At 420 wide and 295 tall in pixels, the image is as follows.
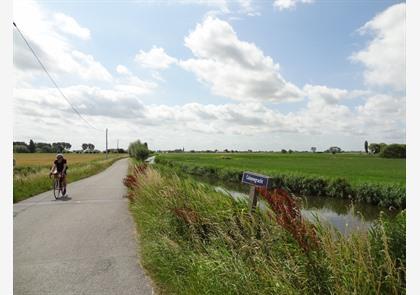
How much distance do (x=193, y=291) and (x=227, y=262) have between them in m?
0.53

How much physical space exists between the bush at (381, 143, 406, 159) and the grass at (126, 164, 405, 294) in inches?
3860

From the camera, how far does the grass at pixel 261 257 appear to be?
3010 millimetres

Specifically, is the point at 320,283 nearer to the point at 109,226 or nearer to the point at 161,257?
the point at 161,257

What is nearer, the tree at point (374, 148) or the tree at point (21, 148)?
the tree at point (21, 148)

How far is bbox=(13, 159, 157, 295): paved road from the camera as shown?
4.60 m

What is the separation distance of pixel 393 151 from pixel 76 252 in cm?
10123

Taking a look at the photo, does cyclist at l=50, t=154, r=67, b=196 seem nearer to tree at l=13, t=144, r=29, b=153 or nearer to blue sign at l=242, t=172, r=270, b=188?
blue sign at l=242, t=172, r=270, b=188

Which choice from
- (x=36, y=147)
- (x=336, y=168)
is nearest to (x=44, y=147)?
(x=36, y=147)

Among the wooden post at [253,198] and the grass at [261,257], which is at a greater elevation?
the wooden post at [253,198]

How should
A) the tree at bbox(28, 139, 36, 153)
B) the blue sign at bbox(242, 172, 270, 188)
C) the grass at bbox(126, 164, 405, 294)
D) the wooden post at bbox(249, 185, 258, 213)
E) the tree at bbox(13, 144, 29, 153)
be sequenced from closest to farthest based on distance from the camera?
the grass at bbox(126, 164, 405, 294) → the blue sign at bbox(242, 172, 270, 188) → the wooden post at bbox(249, 185, 258, 213) → the tree at bbox(13, 144, 29, 153) → the tree at bbox(28, 139, 36, 153)

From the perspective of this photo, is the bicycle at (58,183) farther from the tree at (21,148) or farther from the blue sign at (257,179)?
the tree at (21,148)

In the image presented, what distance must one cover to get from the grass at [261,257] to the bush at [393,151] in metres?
98.0

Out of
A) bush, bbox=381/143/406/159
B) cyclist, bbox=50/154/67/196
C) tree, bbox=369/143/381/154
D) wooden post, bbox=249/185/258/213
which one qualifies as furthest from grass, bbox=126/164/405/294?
tree, bbox=369/143/381/154

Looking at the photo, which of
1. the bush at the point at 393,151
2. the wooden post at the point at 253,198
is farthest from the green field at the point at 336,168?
the bush at the point at 393,151
